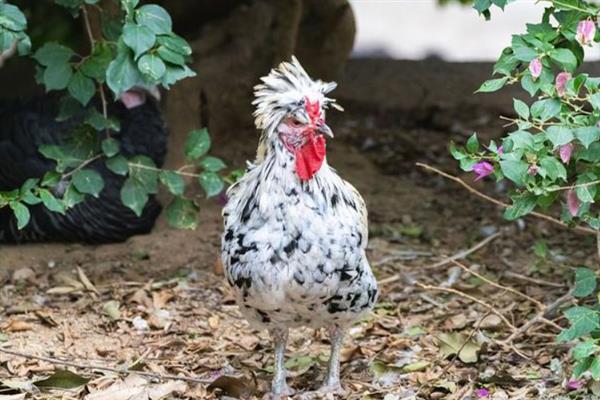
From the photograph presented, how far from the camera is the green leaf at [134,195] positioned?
4797 millimetres

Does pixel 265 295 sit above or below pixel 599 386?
above

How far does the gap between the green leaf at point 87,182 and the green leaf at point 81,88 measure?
0.39m

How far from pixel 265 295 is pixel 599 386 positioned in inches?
46.7

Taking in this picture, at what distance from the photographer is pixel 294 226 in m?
3.83

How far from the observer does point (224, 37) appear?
668 centimetres

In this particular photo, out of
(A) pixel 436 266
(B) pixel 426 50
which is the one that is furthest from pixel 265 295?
(B) pixel 426 50

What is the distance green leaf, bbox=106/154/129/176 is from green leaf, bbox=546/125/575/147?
6.69 ft

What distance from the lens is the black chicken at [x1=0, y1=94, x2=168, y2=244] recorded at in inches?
226

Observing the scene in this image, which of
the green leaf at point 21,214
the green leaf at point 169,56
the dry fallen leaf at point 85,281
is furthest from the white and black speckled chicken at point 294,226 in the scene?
the dry fallen leaf at point 85,281

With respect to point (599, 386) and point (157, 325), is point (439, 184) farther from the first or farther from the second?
point (599, 386)

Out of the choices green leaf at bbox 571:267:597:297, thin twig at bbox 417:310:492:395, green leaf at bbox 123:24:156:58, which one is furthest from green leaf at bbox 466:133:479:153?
green leaf at bbox 123:24:156:58

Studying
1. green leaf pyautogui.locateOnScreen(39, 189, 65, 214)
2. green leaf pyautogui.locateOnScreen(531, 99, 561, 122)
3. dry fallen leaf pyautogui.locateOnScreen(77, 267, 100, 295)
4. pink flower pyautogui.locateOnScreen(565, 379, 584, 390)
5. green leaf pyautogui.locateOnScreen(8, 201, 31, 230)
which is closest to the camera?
green leaf pyautogui.locateOnScreen(531, 99, 561, 122)

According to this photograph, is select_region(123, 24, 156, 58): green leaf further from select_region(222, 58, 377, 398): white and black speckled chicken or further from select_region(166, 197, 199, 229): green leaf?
select_region(166, 197, 199, 229): green leaf

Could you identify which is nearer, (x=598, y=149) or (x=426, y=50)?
(x=598, y=149)
